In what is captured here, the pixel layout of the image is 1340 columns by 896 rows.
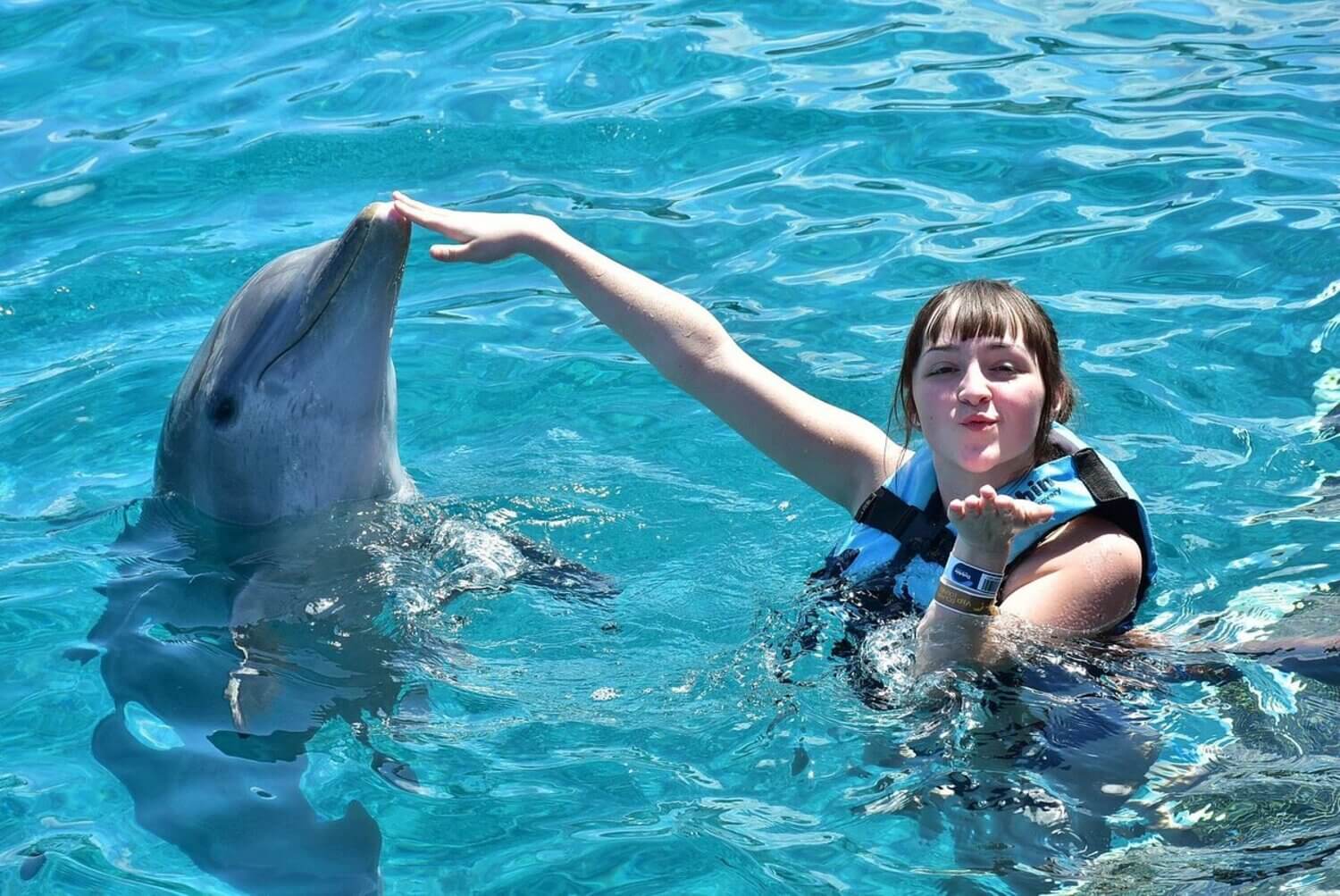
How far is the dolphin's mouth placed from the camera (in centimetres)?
470

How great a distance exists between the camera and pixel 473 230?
468 cm

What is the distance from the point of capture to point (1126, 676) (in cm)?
414

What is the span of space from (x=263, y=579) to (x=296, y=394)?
0.58m

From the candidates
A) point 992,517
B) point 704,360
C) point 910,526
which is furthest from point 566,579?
point 992,517

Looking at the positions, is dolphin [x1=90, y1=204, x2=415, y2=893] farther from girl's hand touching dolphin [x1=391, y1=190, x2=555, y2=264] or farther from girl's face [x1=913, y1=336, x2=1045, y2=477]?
girl's face [x1=913, y1=336, x2=1045, y2=477]

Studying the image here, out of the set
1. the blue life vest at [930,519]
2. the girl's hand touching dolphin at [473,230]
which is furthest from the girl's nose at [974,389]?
the girl's hand touching dolphin at [473,230]

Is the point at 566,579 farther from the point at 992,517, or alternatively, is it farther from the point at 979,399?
the point at 992,517

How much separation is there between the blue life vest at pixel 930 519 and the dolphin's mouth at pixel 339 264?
1640mm

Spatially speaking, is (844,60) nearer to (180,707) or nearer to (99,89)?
(99,89)

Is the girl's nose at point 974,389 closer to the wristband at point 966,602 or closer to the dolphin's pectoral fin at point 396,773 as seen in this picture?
the wristband at point 966,602

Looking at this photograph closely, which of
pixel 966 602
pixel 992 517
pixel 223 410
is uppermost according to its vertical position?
pixel 992 517

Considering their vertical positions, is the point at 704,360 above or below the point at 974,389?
below

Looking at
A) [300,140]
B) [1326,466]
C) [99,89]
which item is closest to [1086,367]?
[1326,466]

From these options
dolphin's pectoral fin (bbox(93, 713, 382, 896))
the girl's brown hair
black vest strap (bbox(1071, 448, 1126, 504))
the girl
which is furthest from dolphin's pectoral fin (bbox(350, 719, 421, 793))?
black vest strap (bbox(1071, 448, 1126, 504))
